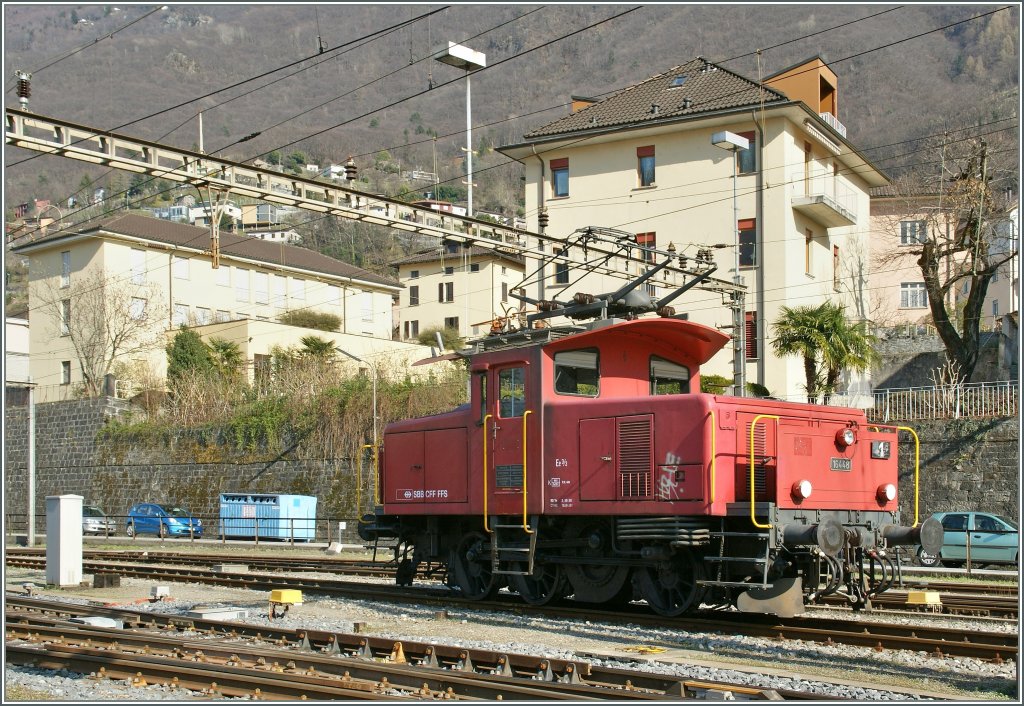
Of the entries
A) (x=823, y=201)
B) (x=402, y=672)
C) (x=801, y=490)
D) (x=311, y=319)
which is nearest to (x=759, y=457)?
(x=801, y=490)

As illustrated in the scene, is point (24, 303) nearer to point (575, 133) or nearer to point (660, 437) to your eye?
point (575, 133)

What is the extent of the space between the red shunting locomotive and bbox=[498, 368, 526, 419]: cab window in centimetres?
2

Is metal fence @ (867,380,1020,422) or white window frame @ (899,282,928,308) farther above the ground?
white window frame @ (899,282,928,308)

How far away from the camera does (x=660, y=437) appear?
12688mm

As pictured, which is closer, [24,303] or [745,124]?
[745,124]

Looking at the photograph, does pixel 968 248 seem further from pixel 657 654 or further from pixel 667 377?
pixel 657 654

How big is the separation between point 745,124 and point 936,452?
1738cm

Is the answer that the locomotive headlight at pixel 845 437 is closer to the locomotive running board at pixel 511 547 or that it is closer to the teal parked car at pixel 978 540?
the locomotive running board at pixel 511 547

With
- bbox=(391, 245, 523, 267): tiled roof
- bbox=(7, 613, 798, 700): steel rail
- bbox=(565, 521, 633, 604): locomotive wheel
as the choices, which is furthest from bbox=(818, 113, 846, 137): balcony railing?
bbox=(7, 613, 798, 700): steel rail

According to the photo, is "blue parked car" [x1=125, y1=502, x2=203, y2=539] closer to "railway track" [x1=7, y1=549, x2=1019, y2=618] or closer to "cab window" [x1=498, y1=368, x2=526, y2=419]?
"railway track" [x1=7, y1=549, x2=1019, y2=618]

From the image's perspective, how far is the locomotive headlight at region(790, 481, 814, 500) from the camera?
470 inches

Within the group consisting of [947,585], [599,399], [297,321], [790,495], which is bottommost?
[947,585]

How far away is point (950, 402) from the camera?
27094 millimetres

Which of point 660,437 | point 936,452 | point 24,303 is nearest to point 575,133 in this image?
point 936,452
